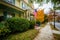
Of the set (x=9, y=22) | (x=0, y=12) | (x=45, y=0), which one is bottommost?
(x=9, y=22)

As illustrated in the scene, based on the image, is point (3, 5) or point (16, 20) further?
point (3, 5)

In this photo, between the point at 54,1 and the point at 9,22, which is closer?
the point at 54,1

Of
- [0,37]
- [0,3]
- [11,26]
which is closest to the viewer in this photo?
[0,37]

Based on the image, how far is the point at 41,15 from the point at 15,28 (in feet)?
77.5

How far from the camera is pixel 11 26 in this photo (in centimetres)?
1084

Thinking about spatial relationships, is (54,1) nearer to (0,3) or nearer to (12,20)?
Answer: (12,20)

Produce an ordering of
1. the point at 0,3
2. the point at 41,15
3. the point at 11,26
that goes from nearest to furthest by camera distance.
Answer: the point at 11,26 → the point at 0,3 → the point at 41,15

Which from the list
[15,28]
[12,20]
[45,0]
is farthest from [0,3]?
[45,0]

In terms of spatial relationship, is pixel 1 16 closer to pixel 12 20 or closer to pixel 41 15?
pixel 12 20

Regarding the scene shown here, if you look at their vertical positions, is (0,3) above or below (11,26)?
above

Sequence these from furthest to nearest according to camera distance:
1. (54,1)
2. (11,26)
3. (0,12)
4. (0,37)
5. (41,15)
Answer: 1. (41,15)
2. (0,12)
3. (11,26)
4. (54,1)
5. (0,37)

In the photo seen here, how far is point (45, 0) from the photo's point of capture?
10.7 metres

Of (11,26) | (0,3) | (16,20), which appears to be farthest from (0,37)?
(0,3)

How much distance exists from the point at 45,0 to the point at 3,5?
197 inches
